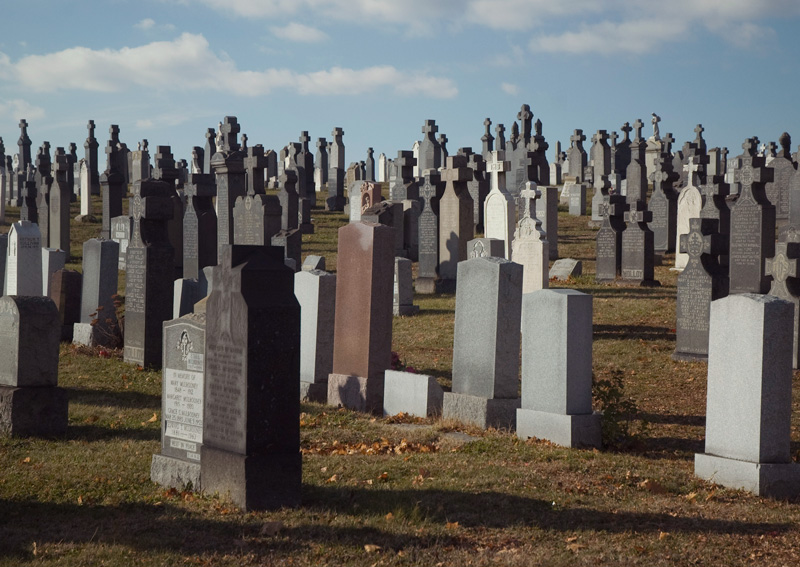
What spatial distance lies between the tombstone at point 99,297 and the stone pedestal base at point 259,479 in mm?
8438

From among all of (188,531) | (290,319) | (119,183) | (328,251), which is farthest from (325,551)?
(119,183)

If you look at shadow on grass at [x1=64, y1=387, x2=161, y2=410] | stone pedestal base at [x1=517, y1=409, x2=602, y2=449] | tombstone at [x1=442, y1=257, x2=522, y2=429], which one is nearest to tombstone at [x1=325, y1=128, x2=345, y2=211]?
shadow on grass at [x1=64, y1=387, x2=161, y2=410]

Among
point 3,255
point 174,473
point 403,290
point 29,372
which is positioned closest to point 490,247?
point 403,290

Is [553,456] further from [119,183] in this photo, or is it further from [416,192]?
[119,183]

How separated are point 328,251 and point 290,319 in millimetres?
20810

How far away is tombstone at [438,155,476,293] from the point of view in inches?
839

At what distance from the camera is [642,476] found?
25.5 ft

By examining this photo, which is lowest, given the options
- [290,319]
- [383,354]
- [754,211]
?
[383,354]

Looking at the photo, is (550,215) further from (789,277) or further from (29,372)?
(29,372)

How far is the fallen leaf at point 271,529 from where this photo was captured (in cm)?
614

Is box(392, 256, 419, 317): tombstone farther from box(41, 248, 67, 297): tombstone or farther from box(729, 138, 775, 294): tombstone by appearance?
Answer: box(729, 138, 775, 294): tombstone

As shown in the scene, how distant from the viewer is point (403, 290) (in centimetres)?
1784

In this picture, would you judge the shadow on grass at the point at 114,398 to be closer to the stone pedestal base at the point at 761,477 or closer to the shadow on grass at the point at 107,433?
the shadow on grass at the point at 107,433

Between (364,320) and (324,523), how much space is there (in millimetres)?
4861
